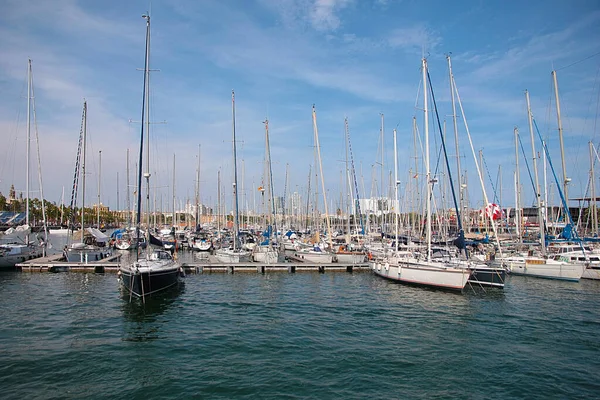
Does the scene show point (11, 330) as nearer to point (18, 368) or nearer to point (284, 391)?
point (18, 368)

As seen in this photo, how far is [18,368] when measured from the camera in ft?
44.7

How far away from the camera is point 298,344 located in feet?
54.6

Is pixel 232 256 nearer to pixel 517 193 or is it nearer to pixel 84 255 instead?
pixel 84 255

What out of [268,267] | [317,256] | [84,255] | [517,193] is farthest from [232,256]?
[517,193]

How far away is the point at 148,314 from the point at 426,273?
1870cm

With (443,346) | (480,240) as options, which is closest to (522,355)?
(443,346)

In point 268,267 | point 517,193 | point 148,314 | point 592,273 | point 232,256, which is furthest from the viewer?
point 517,193

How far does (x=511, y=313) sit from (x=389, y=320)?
7236 millimetres

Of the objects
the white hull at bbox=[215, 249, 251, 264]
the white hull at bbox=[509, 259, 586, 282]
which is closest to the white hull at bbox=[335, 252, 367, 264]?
the white hull at bbox=[215, 249, 251, 264]

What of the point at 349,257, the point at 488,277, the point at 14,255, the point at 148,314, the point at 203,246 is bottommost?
the point at 148,314

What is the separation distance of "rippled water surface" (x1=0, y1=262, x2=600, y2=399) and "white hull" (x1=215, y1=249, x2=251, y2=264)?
39.5 feet

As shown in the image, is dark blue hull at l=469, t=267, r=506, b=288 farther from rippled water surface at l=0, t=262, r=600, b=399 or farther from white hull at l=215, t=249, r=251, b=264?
white hull at l=215, t=249, r=251, b=264

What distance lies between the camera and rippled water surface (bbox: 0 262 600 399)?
12641 mm

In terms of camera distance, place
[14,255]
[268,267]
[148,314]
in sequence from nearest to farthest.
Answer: [148,314]
[14,255]
[268,267]
